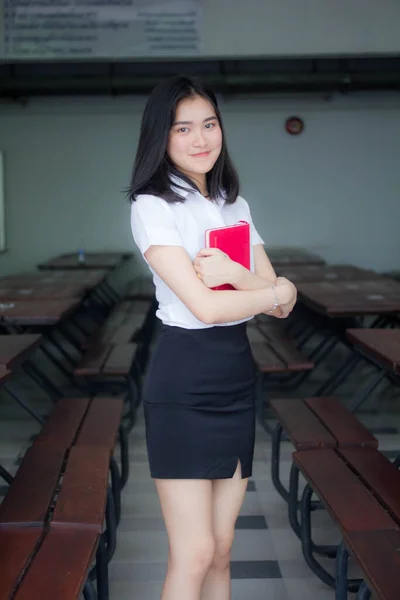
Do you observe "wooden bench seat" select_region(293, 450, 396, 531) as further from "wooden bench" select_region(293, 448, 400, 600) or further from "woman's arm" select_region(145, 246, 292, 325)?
"woman's arm" select_region(145, 246, 292, 325)

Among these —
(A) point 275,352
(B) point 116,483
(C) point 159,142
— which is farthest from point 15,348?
(A) point 275,352

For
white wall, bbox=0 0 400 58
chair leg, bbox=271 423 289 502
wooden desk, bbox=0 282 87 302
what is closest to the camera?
chair leg, bbox=271 423 289 502

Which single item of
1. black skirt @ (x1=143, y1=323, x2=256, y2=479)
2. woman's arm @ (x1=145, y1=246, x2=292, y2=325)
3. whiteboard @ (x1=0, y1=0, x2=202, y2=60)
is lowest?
black skirt @ (x1=143, y1=323, x2=256, y2=479)

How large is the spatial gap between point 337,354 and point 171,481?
15.1ft

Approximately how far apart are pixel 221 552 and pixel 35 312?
2.14m

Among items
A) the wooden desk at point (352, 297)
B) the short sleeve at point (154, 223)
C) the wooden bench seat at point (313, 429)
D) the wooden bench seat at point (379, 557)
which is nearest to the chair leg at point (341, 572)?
the wooden bench seat at point (379, 557)

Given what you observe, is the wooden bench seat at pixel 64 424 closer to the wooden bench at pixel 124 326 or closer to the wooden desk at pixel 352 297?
the wooden bench at pixel 124 326

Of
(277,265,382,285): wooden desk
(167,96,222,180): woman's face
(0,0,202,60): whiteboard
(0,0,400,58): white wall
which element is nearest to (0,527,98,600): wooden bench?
(167,96,222,180): woman's face

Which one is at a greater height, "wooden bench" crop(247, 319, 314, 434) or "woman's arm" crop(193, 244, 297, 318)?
"woman's arm" crop(193, 244, 297, 318)

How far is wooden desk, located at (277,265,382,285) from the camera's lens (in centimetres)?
511

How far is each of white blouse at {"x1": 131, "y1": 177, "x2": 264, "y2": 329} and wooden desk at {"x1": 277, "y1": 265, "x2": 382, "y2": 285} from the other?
11.2 feet

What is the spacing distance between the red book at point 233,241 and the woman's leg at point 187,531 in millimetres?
457

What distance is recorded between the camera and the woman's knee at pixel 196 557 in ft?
4.90

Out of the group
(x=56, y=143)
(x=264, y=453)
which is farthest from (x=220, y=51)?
(x=264, y=453)
